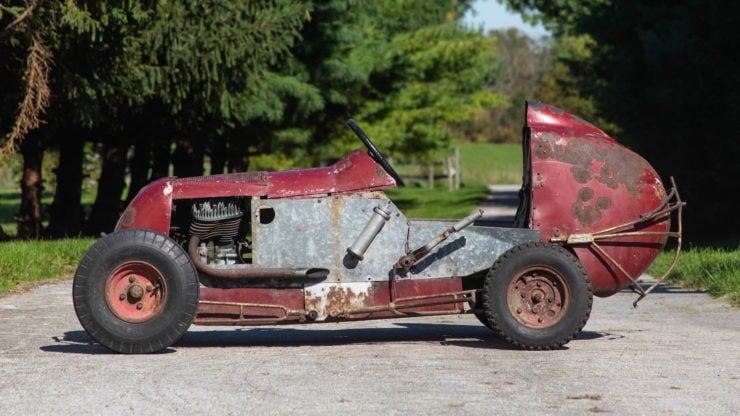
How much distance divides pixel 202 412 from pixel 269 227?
2.78m

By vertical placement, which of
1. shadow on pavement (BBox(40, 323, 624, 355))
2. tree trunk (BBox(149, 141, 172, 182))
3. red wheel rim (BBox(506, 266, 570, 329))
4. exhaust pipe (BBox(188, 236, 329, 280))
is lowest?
shadow on pavement (BBox(40, 323, 624, 355))

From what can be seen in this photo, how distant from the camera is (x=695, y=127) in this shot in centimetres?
2344

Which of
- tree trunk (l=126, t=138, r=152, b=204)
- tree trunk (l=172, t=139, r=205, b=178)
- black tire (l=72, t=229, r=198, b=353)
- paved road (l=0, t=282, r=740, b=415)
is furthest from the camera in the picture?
tree trunk (l=172, t=139, r=205, b=178)

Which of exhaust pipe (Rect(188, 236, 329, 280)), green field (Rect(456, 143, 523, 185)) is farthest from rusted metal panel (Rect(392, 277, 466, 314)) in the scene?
green field (Rect(456, 143, 523, 185))

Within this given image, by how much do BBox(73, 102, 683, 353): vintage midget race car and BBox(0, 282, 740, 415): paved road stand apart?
287 mm

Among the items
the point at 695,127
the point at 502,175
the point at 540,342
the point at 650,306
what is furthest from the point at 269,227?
the point at 502,175

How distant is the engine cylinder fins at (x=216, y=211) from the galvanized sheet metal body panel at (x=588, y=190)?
7.76 feet

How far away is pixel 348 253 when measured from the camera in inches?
375

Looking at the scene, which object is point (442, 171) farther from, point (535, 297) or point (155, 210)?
point (155, 210)

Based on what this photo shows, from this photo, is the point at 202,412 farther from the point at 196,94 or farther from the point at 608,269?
the point at 196,94

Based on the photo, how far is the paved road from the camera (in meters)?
7.07

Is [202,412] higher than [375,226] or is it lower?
lower

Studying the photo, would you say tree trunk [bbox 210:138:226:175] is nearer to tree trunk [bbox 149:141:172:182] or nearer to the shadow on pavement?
tree trunk [bbox 149:141:172:182]

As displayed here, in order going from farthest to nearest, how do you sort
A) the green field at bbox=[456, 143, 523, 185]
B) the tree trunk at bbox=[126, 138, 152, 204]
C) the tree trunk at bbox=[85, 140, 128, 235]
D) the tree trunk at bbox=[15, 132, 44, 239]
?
the green field at bbox=[456, 143, 523, 185] < the tree trunk at bbox=[126, 138, 152, 204] < the tree trunk at bbox=[85, 140, 128, 235] < the tree trunk at bbox=[15, 132, 44, 239]
